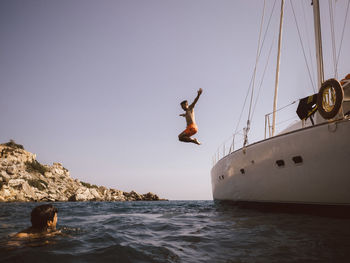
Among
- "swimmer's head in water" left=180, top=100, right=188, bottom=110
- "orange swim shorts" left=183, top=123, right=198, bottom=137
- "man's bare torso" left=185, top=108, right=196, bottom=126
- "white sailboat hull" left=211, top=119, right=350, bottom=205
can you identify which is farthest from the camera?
"swimmer's head in water" left=180, top=100, right=188, bottom=110

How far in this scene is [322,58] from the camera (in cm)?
727

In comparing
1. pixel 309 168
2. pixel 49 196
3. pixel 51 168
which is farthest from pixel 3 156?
pixel 309 168

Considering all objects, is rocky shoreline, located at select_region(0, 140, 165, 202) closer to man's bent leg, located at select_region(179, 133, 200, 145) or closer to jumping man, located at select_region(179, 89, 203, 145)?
man's bent leg, located at select_region(179, 133, 200, 145)

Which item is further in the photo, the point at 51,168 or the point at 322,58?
the point at 51,168

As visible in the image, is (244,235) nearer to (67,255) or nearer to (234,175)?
(67,255)

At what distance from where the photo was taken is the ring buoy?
16.1ft

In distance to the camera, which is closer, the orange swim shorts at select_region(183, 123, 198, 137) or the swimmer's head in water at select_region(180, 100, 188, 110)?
the orange swim shorts at select_region(183, 123, 198, 137)

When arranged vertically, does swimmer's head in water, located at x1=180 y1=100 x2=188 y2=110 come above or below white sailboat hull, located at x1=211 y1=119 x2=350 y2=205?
above

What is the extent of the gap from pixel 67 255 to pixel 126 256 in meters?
0.76

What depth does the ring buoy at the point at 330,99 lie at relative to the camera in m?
4.90

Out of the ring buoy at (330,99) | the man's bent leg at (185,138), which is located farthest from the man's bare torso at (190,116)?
the ring buoy at (330,99)

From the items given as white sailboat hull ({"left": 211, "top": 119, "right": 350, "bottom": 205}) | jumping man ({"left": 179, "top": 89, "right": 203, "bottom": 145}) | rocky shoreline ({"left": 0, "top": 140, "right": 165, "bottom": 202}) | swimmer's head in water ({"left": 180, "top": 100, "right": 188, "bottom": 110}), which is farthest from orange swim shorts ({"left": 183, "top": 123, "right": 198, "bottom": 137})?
rocky shoreline ({"left": 0, "top": 140, "right": 165, "bottom": 202})

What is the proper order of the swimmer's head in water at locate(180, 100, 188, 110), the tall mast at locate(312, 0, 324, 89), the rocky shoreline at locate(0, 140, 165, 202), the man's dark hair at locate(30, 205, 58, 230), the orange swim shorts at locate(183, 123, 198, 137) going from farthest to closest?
the rocky shoreline at locate(0, 140, 165, 202)
the tall mast at locate(312, 0, 324, 89)
the swimmer's head in water at locate(180, 100, 188, 110)
the orange swim shorts at locate(183, 123, 198, 137)
the man's dark hair at locate(30, 205, 58, 230)

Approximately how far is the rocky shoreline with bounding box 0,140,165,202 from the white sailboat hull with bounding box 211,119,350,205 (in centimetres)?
4611
